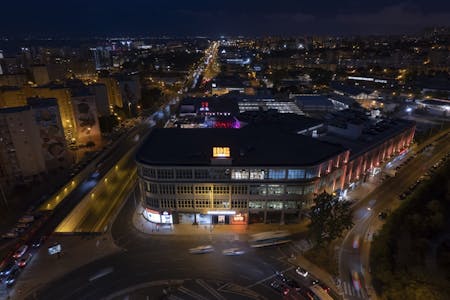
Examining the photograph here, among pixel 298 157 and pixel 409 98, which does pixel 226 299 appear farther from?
pixel 409 98

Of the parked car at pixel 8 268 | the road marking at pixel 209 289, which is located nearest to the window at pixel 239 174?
the road marking at pixel 209 289

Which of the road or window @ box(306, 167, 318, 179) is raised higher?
window @ box(306, 167, 318, 179)

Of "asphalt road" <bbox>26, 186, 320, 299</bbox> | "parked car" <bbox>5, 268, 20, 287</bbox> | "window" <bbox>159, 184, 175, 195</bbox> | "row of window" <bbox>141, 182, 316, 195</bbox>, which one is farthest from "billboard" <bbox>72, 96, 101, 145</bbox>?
"parked car" <bbox>5, 268, 20, 287</bbox>

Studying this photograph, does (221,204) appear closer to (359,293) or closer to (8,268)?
(359,293)

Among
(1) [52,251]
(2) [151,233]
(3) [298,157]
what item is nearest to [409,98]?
(3) [298,157]

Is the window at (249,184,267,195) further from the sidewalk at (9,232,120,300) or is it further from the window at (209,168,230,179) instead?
the sidewalk at (9,232,120,300)
